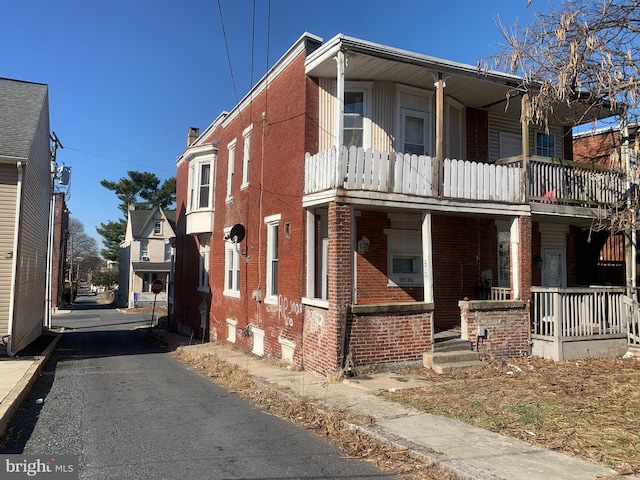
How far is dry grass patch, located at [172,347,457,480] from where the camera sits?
5.22 metres

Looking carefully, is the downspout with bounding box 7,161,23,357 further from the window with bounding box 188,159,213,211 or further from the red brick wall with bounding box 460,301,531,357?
the red brick wall with bounding box 460,301,531,357

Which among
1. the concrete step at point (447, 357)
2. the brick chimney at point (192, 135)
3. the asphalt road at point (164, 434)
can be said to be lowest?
the asphalt road at point (164, 434)

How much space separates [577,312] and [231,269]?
10.7 meters

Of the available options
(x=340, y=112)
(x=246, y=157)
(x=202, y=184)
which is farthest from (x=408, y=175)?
(x=202, y=184)

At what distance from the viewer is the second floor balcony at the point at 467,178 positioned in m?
10.1

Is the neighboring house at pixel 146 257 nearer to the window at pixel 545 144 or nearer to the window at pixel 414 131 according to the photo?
the window at pixel 545 144

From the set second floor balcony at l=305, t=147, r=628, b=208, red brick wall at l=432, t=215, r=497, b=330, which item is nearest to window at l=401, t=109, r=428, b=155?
second floor balcony at l=305, t=147, r=628, b=208

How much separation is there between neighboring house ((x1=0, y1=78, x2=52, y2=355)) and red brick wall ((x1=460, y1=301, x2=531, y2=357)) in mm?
11369

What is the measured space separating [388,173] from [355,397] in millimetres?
4658

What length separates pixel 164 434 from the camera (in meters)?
6.41

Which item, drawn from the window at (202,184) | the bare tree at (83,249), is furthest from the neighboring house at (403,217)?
the bare tree at (83,249)

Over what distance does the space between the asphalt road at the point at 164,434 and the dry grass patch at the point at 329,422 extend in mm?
192

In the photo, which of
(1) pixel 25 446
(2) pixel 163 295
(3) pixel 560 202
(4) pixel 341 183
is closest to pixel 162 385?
(1) pixel 25 446

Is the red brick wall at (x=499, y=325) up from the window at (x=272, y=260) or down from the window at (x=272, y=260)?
down
